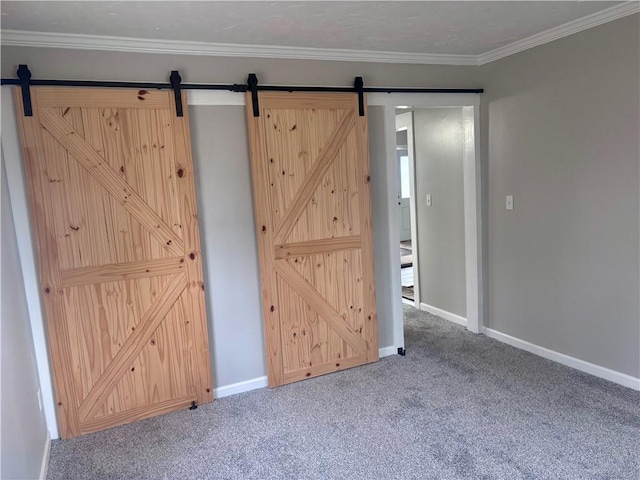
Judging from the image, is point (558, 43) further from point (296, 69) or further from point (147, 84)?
point (147, 84)

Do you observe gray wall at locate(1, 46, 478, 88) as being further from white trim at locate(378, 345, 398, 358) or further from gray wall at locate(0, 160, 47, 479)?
white trim at locate(378, 345, 398, 358)

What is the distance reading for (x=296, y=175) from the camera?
3.18 meters

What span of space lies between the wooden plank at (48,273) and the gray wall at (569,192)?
3.19m

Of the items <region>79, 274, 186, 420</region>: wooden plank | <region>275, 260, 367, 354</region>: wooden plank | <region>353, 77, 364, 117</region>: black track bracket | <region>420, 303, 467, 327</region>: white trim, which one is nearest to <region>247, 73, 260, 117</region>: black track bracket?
<region>353, 77, 364, 117</region>: black track bracket

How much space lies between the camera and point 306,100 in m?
3.17

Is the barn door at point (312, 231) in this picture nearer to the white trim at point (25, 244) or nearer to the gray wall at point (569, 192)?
the gray wall at point (569, 192)

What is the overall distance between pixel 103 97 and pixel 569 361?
3576mm

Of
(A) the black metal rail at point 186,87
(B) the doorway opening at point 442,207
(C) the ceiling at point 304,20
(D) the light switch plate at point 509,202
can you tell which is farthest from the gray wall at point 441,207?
(C) the ceiling at point 304,20

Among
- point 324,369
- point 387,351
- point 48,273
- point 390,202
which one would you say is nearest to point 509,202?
point 390,202

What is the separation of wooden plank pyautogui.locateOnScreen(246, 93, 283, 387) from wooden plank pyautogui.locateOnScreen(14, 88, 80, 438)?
46.7 inches

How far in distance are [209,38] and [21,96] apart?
3.58 ft

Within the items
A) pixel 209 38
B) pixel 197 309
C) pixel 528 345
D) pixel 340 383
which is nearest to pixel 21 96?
pixel 209 38

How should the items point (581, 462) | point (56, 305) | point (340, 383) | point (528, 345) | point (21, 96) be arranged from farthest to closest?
point (528, 345) → point (340, 383) → point (56, 305) → point (21, 96) → point (581, 462)

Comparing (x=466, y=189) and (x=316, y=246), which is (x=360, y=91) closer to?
(x=316, y=246)
